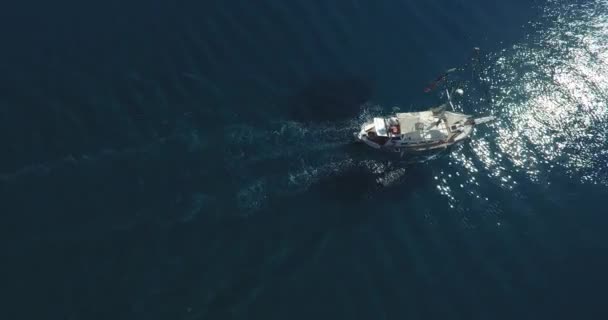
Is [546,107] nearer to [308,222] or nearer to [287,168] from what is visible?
[287,168]

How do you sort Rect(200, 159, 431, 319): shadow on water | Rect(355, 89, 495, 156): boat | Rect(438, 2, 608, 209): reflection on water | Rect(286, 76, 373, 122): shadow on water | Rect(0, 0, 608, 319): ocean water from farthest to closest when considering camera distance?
1. Rect(438, 2, 608, 209): reflection on water
2. Rect(286, 76, 373, 122): shadow on water
3. Rect(355, 89, 495, 156): boat
4. Rect(0, 0, 608, 319): ocean water
5. Rect(200, 159, 431, 319): shadow on water

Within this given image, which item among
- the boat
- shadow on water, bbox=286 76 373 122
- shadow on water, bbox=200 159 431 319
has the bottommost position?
shadow on water, bbox=200 159 431 319

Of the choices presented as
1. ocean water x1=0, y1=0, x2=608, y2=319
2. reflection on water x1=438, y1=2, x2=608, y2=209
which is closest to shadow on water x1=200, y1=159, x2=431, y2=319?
ocean water x1=0, y1=0, x2=608, y2=319

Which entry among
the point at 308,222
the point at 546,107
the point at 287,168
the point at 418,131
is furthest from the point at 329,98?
the point at 546,107

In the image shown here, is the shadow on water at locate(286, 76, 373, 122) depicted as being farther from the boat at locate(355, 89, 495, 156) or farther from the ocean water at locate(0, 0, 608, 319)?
the boat at locate(355, 89, 495, 156)

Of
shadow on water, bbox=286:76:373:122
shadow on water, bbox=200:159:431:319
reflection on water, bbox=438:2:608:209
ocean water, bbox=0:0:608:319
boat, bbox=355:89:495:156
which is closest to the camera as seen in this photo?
shadow on water, bbox=200:159:431:319

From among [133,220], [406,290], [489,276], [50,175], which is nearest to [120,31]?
[50,175]

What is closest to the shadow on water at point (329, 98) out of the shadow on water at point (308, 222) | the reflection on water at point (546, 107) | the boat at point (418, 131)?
the boat at point (418, 131)
